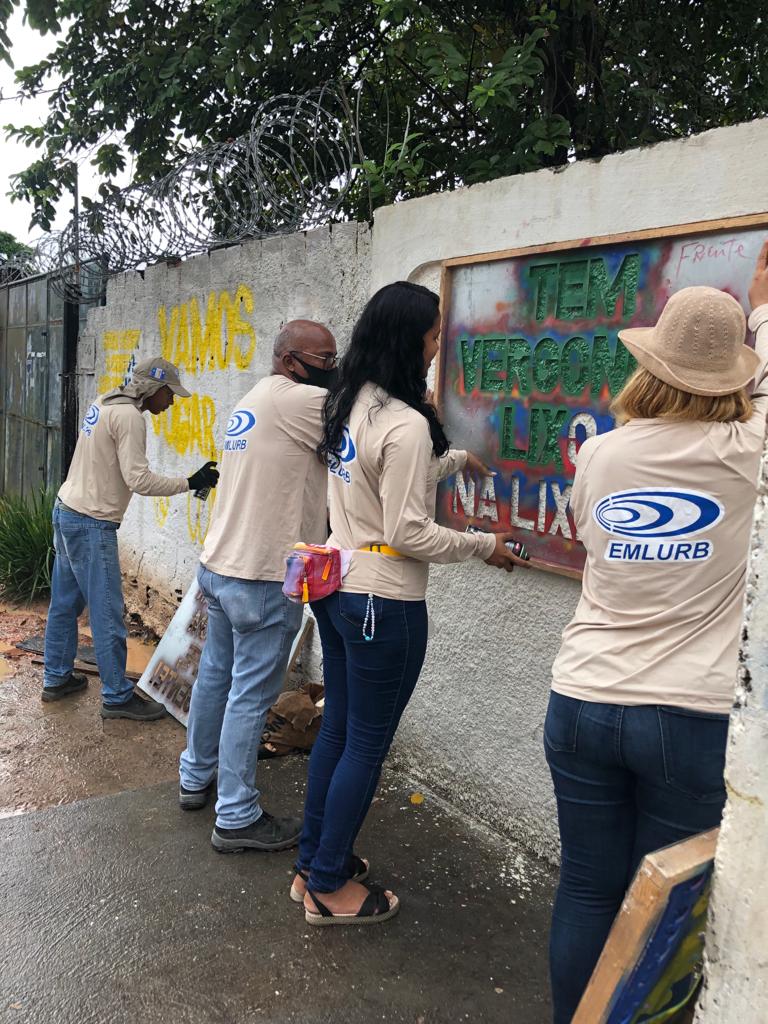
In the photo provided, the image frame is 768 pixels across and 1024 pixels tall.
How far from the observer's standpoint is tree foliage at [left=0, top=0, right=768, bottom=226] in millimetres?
5055

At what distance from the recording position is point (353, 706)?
98.3 inches

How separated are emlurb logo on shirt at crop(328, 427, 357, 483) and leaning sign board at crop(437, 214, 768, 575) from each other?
81 cm

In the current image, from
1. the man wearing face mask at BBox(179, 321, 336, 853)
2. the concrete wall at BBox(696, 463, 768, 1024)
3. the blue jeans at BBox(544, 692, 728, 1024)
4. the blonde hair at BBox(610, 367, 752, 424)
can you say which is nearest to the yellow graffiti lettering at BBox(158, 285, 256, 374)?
the man wearing face mask at BBox(179, 321, 336, 853)

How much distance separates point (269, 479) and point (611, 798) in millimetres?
1622

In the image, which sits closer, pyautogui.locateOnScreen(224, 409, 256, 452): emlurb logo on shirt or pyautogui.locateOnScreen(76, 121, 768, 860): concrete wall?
pyautogui.locateOnScreen(76, 121, 768, 860): concrete wall

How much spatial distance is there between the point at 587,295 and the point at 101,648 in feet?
9.69

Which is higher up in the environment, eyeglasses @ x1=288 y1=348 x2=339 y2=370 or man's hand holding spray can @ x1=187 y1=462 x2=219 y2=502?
eyeglasses @ x1=288 y1=348 x2=339 y2=370

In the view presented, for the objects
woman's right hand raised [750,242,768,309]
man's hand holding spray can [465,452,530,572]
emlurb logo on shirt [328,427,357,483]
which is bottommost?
man's hand holding spray can [465,452,530,572]

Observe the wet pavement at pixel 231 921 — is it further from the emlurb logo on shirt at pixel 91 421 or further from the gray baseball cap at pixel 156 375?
the gray baseball cap at pixel 156 375

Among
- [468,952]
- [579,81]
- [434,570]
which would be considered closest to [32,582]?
[434,570]

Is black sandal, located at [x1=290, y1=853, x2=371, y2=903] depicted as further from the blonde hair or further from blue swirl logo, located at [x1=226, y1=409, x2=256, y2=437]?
the blonde hair

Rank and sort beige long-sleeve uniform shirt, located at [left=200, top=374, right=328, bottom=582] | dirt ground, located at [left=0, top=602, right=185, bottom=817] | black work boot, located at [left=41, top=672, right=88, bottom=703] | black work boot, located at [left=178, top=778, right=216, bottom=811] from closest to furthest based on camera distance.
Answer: beige long-sleeve uniform shirt, located at [left=200, top=374, right=328, bottom=582], black work boot, located at [left=178, top=778, right=216, bottom=811], dirt ground, located at [left=0, top=602, right=185, bottom=817], black work boot, located at [left=41, top=672, right=88, bottom=703]

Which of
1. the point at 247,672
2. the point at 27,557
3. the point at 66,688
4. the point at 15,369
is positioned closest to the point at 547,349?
the point at 247,672

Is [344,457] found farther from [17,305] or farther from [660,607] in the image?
[17,305]
